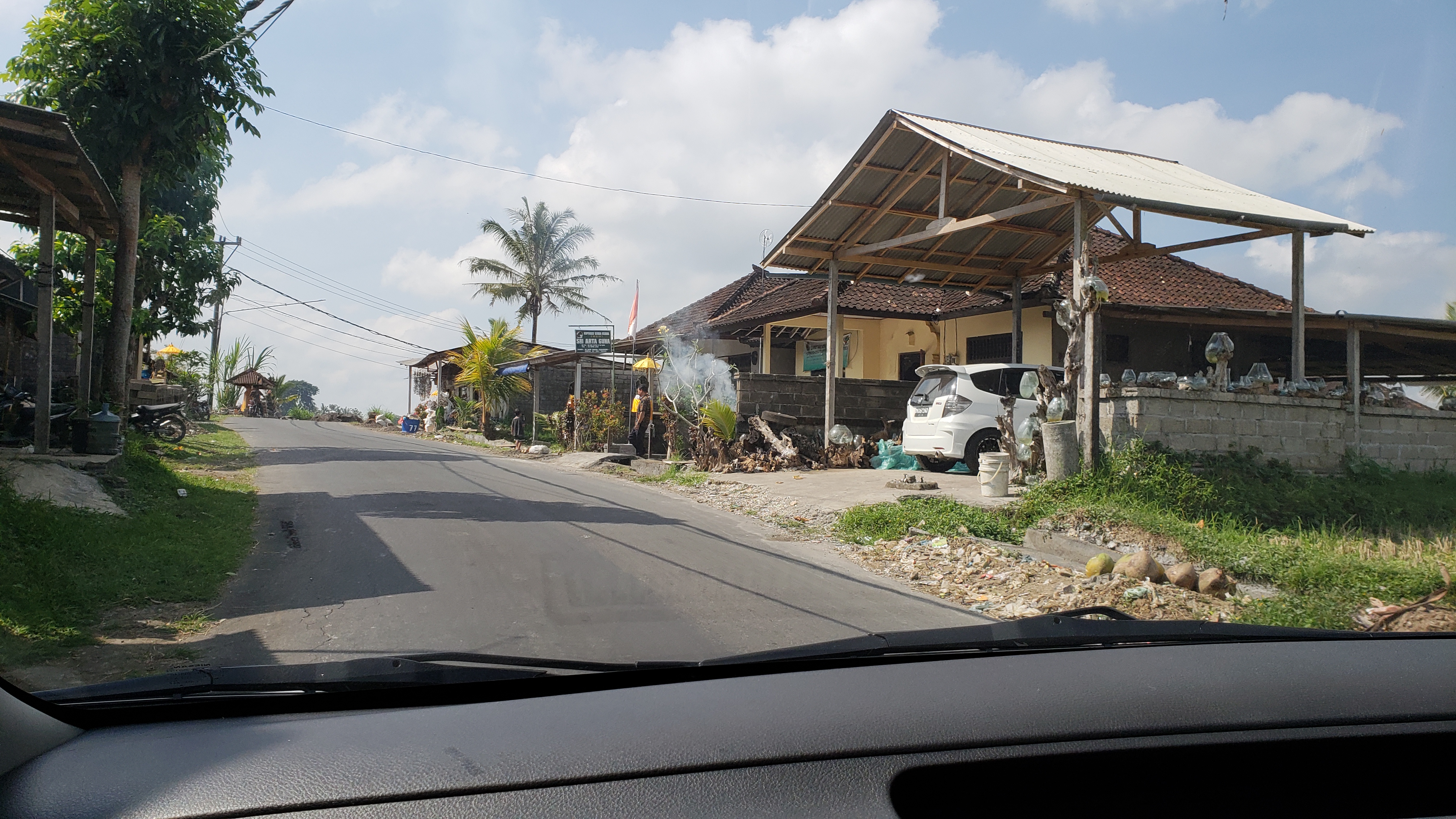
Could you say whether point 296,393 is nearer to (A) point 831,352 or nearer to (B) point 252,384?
(B) point 252,384

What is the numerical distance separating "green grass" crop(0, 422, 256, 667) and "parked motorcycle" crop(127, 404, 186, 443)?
7.88 m

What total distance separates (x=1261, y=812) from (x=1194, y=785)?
191mm

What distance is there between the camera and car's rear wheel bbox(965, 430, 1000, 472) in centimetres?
1362

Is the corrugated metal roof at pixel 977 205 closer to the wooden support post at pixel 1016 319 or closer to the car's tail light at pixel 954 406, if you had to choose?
the wooden support post at pixel 1016 319

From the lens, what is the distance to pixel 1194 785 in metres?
2.20

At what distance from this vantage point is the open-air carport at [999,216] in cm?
1151

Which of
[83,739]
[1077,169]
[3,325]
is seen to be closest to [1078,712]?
[83,739]

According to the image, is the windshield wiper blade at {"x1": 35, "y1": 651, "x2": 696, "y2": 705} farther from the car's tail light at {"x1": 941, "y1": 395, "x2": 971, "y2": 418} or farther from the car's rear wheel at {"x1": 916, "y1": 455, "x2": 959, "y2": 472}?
the car's rear wheel at {"x1": 916, "y1": 455, "x2": 959, "y2": 472}

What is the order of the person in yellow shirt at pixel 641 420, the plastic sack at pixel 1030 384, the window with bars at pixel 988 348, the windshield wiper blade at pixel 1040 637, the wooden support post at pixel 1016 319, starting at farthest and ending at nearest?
the person in yellow shirt at pixel 641 420, the window with bars at pixel 988 348, the wooden support post at pixel 1016 319, the plastic sack at pixel 1030 384, the windshield wiper blade at pixel 1040 637

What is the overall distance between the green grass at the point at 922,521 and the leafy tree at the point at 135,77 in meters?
9.83

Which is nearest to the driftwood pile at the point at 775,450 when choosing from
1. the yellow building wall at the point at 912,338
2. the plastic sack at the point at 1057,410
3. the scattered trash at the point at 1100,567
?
the yellow building wall at the point at 912,338

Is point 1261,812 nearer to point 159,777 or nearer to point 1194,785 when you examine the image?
point 1194,785

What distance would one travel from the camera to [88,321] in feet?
39.0

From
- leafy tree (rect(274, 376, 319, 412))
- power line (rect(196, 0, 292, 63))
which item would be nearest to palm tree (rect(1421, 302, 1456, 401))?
power line (rect(196, 0, 292, 63))
